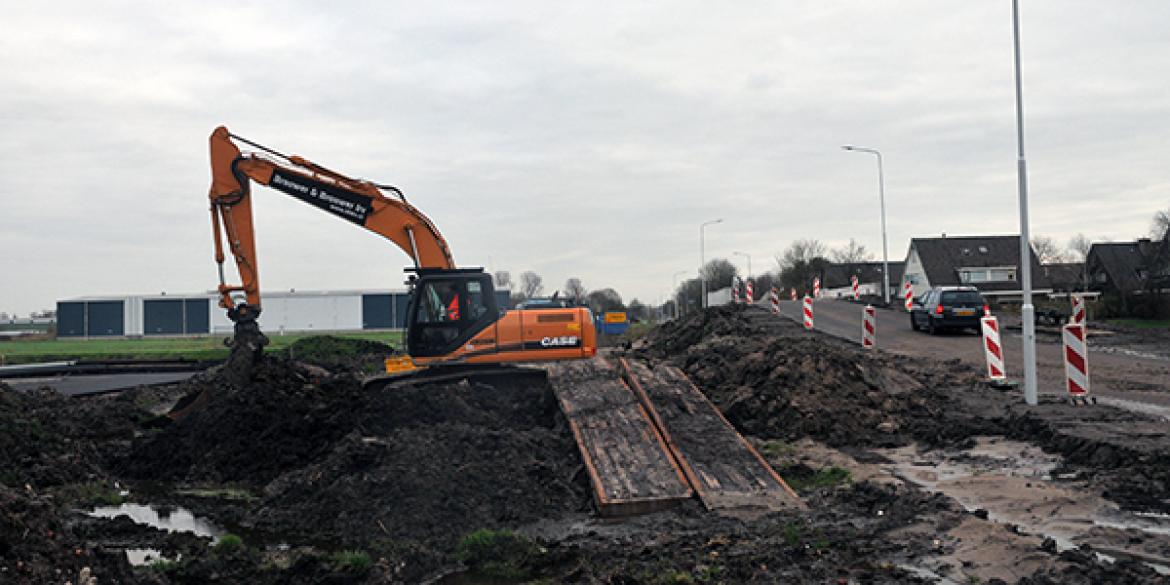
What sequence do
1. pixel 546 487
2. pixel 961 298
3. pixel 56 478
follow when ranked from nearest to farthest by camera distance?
pixel 546 487 → pixel 56 478 → pixel 961 298

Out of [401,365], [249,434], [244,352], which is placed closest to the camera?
[249,434]

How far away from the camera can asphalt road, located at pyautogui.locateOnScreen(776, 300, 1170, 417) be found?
1627cm

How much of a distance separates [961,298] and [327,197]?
2063 centimetres

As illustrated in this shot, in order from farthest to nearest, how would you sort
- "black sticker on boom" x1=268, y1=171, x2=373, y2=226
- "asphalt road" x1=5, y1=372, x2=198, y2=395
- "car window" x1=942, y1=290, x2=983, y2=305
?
Answer: "car window" x1=942, y1=290, x2=983, y2=305 < "asphalt road" x1=5, y1=372, x2=198, y2=395 < "black sticker on boom" x1=268, y1=171, x2=373, y2=226

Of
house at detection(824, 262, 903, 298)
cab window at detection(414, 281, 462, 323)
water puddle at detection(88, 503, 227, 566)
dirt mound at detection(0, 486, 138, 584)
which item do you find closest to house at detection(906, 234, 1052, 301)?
house at detection(824, 262, 903, 298)

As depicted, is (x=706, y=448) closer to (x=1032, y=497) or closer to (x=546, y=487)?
(x=546, y=487)

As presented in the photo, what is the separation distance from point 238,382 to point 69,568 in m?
8.78

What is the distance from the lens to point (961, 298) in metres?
29.4

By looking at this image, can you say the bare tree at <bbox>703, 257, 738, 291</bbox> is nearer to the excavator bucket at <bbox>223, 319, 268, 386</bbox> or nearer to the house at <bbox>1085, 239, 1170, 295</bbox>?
the house at <bbox>1085, 239, 1170, 295</bbox>

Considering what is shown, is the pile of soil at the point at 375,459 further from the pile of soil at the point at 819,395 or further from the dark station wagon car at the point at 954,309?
the dark station wagon car at the point at 954,309

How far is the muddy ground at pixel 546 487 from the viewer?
24.7 feet

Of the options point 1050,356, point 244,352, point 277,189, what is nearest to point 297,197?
point 277,189

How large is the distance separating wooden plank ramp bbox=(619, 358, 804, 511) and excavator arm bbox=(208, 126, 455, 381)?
4.76m

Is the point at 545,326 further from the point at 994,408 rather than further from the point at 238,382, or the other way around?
the point at 994,408
